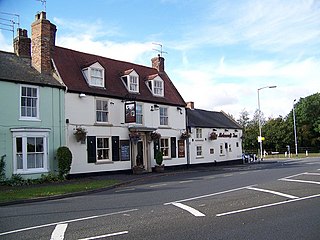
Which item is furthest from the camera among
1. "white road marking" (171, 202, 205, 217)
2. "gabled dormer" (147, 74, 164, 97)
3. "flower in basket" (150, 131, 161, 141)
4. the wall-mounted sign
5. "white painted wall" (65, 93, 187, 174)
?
"gabled dormer" (147, 74, 164, 97)

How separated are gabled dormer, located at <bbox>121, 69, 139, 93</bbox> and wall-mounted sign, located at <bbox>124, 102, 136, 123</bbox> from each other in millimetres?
2047

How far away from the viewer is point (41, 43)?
2242 centimetres

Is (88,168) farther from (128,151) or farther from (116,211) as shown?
(116,211)

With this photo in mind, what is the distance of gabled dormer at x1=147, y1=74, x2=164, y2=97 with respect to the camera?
29547 mm

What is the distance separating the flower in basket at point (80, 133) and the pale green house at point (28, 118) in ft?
2.74

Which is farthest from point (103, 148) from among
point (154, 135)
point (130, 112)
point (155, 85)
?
point (155, 85)

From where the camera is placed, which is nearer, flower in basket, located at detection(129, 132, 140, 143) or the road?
the road

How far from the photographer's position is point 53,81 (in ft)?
72.4

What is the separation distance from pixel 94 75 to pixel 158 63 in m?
10.5

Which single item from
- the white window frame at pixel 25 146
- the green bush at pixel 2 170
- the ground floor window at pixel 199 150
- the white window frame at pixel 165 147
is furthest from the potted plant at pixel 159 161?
the green bush at pixel 2 170

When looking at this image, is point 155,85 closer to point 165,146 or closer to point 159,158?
point 165,146

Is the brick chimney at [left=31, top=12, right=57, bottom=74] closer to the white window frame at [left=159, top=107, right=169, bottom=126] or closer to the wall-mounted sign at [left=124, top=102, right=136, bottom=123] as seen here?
the wall-mounted sign at [left=124, top=102, right=136, bottom=123]

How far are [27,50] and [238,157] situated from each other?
2664 centimetres

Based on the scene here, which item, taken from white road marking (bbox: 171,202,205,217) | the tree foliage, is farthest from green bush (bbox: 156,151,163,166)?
the tree foliage
